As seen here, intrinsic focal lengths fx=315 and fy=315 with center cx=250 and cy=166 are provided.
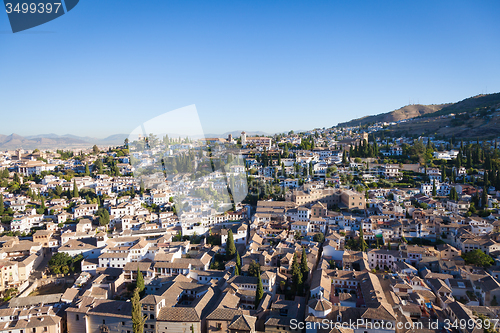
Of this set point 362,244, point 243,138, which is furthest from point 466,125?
point 362,244

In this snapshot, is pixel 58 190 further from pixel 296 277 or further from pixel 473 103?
pixel 473 103

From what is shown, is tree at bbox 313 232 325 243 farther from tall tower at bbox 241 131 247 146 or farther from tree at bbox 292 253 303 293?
tall tower at bbox 241 131 247 146

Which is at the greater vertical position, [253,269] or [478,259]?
[253,269]

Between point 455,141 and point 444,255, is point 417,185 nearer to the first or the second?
point 444,255

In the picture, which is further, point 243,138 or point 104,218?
point 243,138

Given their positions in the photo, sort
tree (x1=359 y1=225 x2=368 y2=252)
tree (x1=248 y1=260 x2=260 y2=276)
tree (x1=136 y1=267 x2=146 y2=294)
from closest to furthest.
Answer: tree (x1=136 y1=267 x2=146 y2=294) < tree (x1=248 y1=260 x2=260 y2=276) < tree (x1=359 y1=225 x2=368 y2=252)

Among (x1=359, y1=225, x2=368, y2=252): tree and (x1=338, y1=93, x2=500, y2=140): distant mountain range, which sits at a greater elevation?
(x1=338, y1=93, x2=500, y2=140): distant mountain range

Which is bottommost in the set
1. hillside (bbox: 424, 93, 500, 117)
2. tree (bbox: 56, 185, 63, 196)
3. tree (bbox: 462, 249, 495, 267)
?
tree (bbox: 462, 249, 495, 267)

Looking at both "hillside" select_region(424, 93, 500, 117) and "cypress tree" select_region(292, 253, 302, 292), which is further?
"hillside" select_region(424, 93, 500, 117)

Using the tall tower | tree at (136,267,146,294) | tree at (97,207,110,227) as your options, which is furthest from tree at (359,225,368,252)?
the tall tower

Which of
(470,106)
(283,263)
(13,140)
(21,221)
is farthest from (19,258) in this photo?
(13,140)

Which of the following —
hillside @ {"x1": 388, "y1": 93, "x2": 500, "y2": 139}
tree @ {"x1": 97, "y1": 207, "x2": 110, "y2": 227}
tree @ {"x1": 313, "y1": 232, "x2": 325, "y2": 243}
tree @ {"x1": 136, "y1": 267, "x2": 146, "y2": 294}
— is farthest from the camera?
hillside @ {"x1": 388, "y1": 93, "x2": 500, "y2": 139}
